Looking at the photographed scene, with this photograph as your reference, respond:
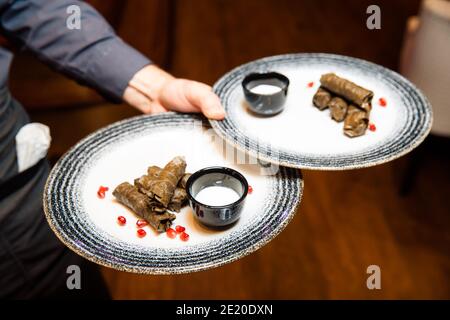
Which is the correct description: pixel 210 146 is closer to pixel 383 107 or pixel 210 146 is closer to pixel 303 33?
pixel 383 107

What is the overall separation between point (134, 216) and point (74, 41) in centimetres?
61

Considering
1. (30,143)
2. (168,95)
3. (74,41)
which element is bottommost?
(30,143)

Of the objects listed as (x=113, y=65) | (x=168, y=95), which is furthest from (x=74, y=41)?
(x=168, y=95)

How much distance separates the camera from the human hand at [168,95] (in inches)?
54.6

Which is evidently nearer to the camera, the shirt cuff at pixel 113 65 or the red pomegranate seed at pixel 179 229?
the red pomegranate seed at pixel 179 229

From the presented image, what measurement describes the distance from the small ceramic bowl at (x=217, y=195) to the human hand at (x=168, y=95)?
7.3 inches

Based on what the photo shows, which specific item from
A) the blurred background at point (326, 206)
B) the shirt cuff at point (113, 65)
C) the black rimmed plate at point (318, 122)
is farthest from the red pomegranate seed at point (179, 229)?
the blurred background at point (326, 206)

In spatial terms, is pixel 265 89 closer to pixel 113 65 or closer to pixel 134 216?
pixel 113 65

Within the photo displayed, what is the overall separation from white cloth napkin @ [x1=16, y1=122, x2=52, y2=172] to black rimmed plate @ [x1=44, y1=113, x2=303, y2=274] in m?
A: 0.18

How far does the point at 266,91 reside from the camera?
1.49 metres

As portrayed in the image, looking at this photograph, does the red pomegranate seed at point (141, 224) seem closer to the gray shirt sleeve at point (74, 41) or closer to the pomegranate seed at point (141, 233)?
the pomegranate seed at point (141, 233)

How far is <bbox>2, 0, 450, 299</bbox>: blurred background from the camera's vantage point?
98.6 inches
